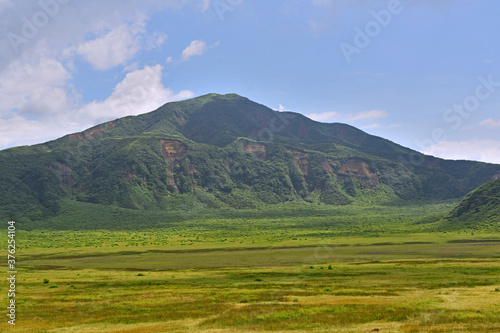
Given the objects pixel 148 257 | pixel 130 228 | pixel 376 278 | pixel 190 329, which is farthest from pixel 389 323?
pixel 130 228

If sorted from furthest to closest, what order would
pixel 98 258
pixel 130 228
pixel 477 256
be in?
1. pixel 130 228
2. pixel 98 258
3. pixel 477 256

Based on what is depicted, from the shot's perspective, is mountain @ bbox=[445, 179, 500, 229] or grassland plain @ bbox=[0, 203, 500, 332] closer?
grassland plain @ bbox=[0, 203, 500, 332]

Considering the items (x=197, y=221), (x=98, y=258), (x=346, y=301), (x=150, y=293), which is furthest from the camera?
(x=197, y=221)

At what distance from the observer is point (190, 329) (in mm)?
26828

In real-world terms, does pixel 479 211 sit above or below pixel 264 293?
above

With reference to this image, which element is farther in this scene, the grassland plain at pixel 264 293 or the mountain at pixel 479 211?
the mountain at pixel 479 211

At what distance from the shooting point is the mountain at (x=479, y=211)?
417 ft

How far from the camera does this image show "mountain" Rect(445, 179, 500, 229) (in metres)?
127

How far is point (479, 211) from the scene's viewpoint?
451 ft

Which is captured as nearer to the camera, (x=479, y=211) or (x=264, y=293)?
(x=264, y=293)

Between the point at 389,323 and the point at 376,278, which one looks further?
the point at 376,278

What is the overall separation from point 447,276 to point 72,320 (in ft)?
128

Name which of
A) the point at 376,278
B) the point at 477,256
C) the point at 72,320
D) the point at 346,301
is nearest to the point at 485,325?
the point at 346,301

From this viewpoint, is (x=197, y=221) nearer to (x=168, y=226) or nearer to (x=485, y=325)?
(x=168, y=226)
